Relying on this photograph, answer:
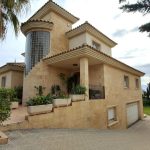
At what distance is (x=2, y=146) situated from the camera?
17.0 feet

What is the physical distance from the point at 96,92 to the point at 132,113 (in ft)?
30.0

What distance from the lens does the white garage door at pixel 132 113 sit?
18.6m

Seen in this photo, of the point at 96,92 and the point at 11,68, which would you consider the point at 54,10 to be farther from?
the point at 96,92

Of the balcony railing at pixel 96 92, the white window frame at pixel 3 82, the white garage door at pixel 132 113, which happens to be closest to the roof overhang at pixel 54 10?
the white window frame at pixel 3 82

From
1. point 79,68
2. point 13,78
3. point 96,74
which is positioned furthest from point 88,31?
point 13,78

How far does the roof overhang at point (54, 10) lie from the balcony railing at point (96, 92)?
9088mm

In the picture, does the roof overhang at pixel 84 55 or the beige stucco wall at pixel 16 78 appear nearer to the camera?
the roof overhang at pixel 84 55

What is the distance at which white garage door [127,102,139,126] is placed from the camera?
18.6m

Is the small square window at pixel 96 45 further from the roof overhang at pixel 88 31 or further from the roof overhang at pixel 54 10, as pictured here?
the roof overhang at pixel 54 10

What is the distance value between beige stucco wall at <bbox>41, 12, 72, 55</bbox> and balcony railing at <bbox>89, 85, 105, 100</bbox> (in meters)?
5.63

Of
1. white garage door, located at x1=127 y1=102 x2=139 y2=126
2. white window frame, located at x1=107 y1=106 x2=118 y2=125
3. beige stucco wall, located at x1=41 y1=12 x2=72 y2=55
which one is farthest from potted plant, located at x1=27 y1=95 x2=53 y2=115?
white garage door, located at x1=127 y1=102 x2=139 y2=126

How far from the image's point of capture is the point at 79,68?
16.1 meters

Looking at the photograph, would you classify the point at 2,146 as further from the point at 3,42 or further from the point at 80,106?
the point at 80,106

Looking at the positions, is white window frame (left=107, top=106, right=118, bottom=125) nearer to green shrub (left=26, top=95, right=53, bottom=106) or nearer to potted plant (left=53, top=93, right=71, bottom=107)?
potted plant (left=53, top=93, right=71, bottom=107)
